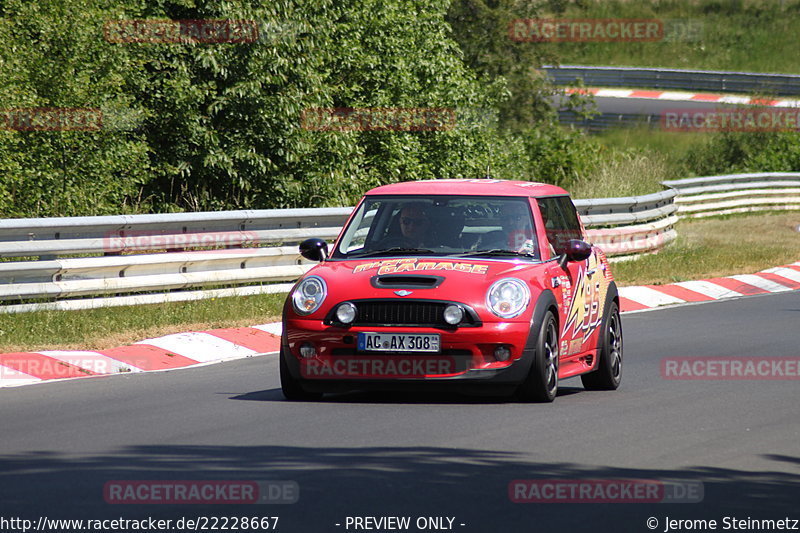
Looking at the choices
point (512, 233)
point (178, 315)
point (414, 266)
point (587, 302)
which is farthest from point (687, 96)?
point (414, 266)

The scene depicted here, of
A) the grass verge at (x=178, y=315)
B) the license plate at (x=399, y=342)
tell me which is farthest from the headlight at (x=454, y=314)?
the grass verge at (x=178, y=315)

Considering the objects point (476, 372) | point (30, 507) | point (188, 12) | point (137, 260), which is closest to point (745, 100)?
point (188, 12)

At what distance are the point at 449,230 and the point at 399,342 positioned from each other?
49.4 inches

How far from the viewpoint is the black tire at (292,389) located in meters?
9.69

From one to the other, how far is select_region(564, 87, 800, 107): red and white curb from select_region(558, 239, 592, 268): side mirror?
1447 inches

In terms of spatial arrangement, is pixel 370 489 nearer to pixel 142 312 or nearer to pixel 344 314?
pixel 344 314

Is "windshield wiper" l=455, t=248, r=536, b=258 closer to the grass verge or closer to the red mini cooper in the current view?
the red mini cooper

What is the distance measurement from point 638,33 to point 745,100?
540 inches

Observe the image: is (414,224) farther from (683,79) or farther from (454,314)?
(683,79)

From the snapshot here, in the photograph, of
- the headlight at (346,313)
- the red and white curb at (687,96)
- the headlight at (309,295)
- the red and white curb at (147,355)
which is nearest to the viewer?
the headlight at (346,313)

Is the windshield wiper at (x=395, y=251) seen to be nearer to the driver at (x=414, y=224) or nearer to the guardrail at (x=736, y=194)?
the driver at (x=414, y=224)

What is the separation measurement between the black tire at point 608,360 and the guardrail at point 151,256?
2235mm

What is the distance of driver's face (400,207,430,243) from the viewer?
33.8 feet

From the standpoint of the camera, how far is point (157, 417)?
895 cm
